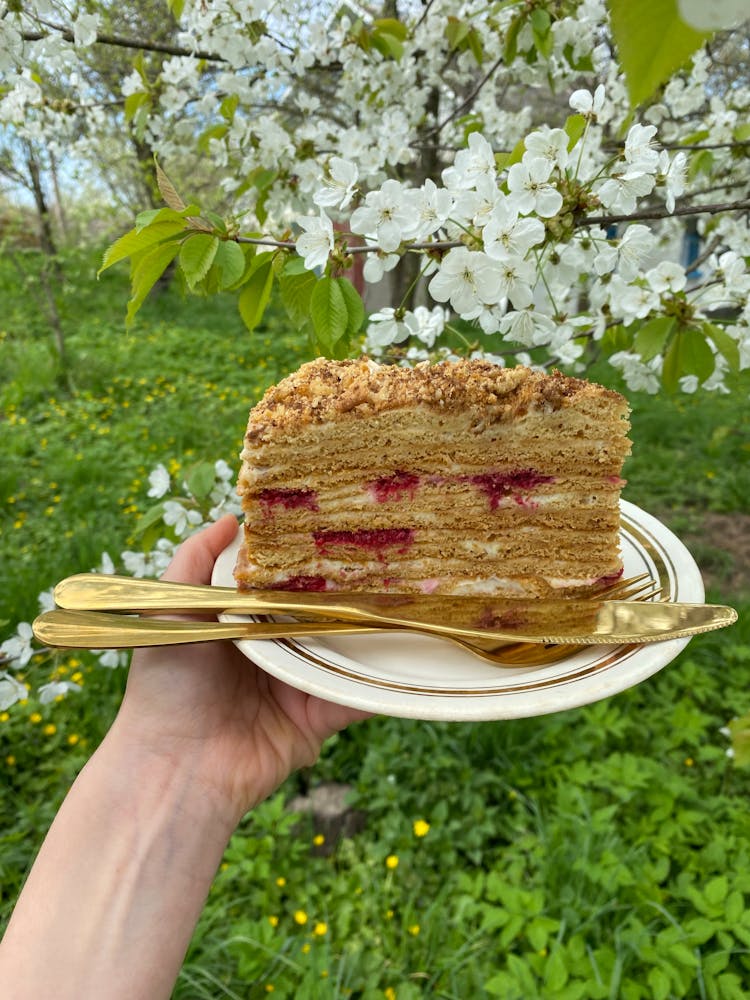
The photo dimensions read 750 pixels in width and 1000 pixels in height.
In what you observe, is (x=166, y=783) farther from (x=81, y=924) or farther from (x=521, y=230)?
(x=521, y=230)

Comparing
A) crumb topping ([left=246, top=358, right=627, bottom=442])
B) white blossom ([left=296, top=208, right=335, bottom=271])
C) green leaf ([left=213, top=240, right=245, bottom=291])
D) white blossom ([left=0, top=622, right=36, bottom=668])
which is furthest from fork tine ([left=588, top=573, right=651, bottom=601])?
white blossom ([left=0, top=622, right=36, bottom=668])

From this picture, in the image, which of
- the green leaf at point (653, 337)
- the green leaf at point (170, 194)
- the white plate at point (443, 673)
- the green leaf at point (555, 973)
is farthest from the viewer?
the green leaf at point (555, 973)

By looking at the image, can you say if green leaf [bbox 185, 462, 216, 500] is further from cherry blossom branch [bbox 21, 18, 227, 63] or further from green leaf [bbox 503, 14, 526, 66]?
green leaf [bbox 503, 14, 526, 66]

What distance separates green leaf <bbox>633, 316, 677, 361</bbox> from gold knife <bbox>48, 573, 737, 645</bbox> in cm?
69

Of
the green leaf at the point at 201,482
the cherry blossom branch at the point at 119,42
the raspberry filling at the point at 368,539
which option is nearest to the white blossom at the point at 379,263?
the raspberry filling at the point at 368,539

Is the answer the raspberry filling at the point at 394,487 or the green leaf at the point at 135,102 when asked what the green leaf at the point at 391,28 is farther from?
the raspberry filling at the point at 394,487

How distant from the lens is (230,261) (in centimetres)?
157

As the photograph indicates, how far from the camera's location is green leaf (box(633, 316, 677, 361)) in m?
1.78

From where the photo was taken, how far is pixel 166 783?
1622 millimetres

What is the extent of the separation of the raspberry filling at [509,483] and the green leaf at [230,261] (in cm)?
80

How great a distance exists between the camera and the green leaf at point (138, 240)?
1420 millimetres

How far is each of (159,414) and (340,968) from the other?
5521mm

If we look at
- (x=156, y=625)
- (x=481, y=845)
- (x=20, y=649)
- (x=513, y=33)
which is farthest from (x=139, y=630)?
(x=513, y=33)

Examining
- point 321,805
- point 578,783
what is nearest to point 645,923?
point 578,783
